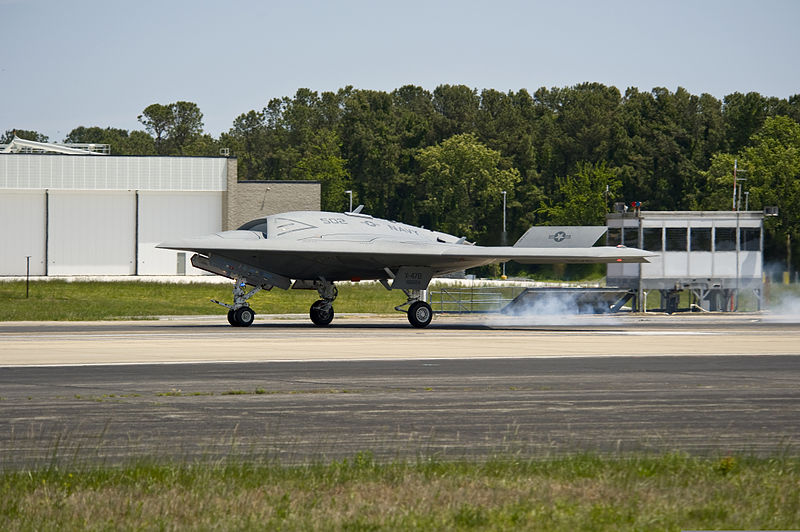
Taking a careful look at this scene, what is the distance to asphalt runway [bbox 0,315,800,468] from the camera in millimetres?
10125

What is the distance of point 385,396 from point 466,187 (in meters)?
97.5

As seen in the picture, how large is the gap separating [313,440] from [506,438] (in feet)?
6.65

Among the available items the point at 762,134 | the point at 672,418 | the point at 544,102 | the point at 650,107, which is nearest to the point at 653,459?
the point at 672,418

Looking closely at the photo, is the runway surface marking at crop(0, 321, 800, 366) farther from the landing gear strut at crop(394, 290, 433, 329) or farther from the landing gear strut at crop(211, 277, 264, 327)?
the landing gear strut at crop(211, 277, 264, 327)

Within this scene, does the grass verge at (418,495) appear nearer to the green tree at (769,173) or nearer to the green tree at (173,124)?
the green tree at (769,173)

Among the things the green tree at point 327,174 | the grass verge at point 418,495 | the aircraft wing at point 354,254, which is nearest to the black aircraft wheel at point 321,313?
the aircraft wing at point 354,254

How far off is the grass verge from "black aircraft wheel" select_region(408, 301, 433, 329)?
2067 centimetres

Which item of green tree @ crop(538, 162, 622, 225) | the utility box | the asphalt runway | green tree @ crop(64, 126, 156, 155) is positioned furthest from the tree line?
the asphalt runway

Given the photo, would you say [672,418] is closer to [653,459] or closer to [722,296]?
[653,459]

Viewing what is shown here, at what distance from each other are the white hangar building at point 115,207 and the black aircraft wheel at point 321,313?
44.7 m

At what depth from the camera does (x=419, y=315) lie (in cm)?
2988

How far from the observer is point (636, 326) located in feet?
102

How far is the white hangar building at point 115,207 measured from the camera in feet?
242

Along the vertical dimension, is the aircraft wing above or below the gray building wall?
below
